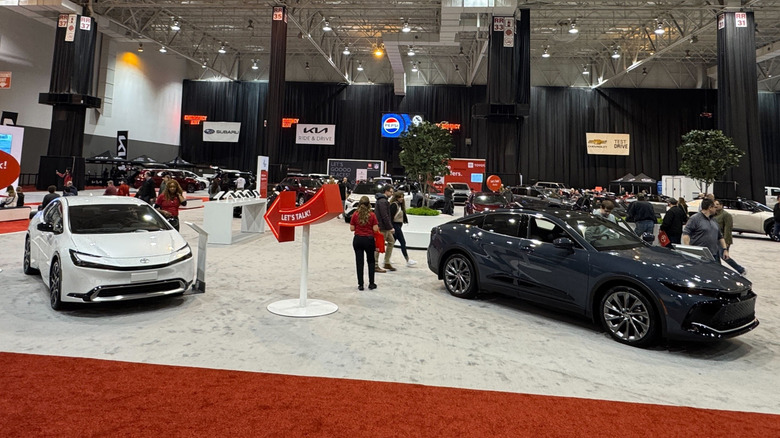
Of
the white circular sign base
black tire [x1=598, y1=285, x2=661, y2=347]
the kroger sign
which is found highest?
the kroger sign

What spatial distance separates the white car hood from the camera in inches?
183

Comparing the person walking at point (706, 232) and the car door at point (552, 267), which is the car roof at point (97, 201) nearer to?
the car door at point (552, 267)

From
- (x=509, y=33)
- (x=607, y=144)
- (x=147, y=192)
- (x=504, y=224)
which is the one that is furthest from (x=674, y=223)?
(x=607, y=144)

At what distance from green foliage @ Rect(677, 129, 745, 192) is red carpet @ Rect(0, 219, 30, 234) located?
76.9 ft

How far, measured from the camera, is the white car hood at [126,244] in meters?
4.64

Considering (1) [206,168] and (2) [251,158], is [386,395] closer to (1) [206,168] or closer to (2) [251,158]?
(1) [206,168]

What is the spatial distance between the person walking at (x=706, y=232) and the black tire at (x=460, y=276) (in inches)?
137

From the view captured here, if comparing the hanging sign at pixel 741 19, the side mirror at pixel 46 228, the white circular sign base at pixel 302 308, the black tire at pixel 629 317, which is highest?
the hanging sign at pixel 741 19

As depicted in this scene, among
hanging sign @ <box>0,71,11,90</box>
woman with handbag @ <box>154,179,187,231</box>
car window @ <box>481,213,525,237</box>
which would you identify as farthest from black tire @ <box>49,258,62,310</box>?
hanging sign @ <box>0,71,11,90</box>

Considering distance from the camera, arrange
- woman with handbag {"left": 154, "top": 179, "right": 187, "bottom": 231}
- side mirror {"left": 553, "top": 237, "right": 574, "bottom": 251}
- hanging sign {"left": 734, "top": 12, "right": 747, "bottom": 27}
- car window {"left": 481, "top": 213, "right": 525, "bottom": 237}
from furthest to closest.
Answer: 1. hanging sign {"left": 734, "top": 12, "right": 747, "bottom": 27}
2. woman with handbag {"left": 154, "top": 179, "right": 187, "bottom": 231}
3. car window {"left": 481, "top": 213, "right": 525, "bottom": 237}
4. side mirror {"left": 553, "top": 237, "right": 574, "bottom": 251}

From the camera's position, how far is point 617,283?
4410 mm

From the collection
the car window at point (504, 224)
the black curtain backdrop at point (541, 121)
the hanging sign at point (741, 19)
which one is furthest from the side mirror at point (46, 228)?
the black curtain backdrop at point (541, 121)

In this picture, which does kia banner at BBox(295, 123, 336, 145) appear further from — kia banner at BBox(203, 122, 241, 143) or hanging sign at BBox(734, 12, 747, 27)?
hanging sign at BBox(734, 12, 747, 27)

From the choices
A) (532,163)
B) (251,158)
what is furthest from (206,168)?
(532,163)
